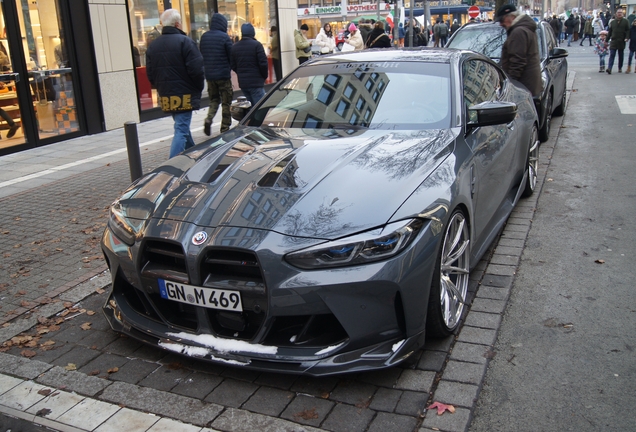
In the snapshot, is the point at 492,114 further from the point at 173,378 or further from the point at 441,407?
the point at 173,378

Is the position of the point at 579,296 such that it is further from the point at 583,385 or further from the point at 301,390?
the point at 301,390

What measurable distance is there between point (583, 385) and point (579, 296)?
1167 mm

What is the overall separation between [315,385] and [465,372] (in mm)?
797

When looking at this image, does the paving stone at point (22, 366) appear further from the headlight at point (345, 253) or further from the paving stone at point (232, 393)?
the headlight at point (345, 253)

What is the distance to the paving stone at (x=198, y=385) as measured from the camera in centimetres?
321

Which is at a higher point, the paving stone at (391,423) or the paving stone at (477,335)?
the paving stone at (391,423)

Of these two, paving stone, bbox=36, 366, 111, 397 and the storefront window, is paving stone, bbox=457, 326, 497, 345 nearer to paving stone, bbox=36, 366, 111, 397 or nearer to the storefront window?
paving stone, bbox=36, 366, 111, 397

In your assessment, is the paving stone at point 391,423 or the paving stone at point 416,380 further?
the paving stone at point 416,380

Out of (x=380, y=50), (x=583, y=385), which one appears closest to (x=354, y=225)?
(x=583, y=385)

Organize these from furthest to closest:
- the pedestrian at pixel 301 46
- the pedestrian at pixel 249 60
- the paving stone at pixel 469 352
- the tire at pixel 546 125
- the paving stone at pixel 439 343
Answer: the pedestrian at pixel 301 46 < the pedestrian at pixel 249 60 < the tire at pixel 546 125 < the paving stone at pixel 439 343 < the paving stone at pixel 469 352

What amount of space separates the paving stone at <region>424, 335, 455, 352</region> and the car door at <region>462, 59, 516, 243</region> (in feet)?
2.78

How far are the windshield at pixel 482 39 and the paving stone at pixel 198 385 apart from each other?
323 inches

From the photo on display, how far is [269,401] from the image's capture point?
3.11 m

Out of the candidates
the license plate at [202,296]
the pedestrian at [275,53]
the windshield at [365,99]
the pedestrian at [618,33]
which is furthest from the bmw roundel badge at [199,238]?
the pedestrian at [618,33]
